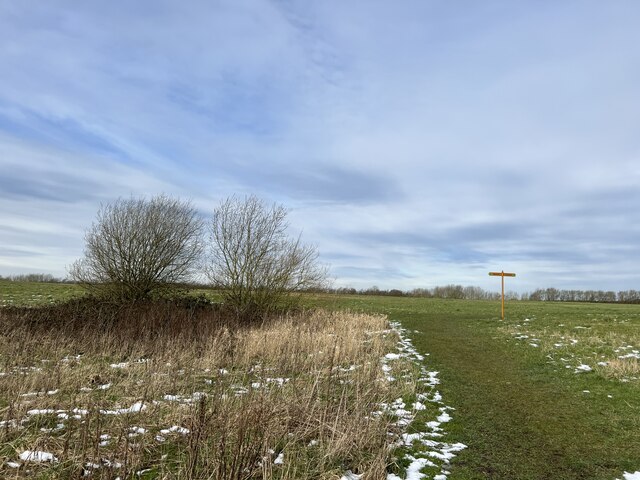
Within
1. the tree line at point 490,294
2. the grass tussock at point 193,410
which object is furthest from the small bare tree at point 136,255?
the tree line at point 490,294

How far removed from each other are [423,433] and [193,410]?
10.5 feet

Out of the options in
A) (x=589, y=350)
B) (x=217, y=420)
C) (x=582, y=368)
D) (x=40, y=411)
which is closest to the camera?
(x=217, y=420)

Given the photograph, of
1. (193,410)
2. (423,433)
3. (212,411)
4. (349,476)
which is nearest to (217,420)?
(212,411)

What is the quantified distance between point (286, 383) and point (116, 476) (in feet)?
11.6

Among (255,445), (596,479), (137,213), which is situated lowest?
(596,479)

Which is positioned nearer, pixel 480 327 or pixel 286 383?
pixel 286 383

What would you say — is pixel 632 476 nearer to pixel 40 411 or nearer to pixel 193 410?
pixel 193 410

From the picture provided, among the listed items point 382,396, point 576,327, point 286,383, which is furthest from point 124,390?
point 576,327

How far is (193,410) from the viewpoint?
5.52 meters

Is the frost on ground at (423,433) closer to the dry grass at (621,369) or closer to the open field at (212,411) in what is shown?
the open field at (212,411)

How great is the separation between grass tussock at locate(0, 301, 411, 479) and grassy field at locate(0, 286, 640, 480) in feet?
2.28

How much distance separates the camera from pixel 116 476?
4086 millimetres

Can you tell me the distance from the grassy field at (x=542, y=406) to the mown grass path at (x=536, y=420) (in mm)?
13

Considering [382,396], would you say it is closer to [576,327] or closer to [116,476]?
[116,476]
